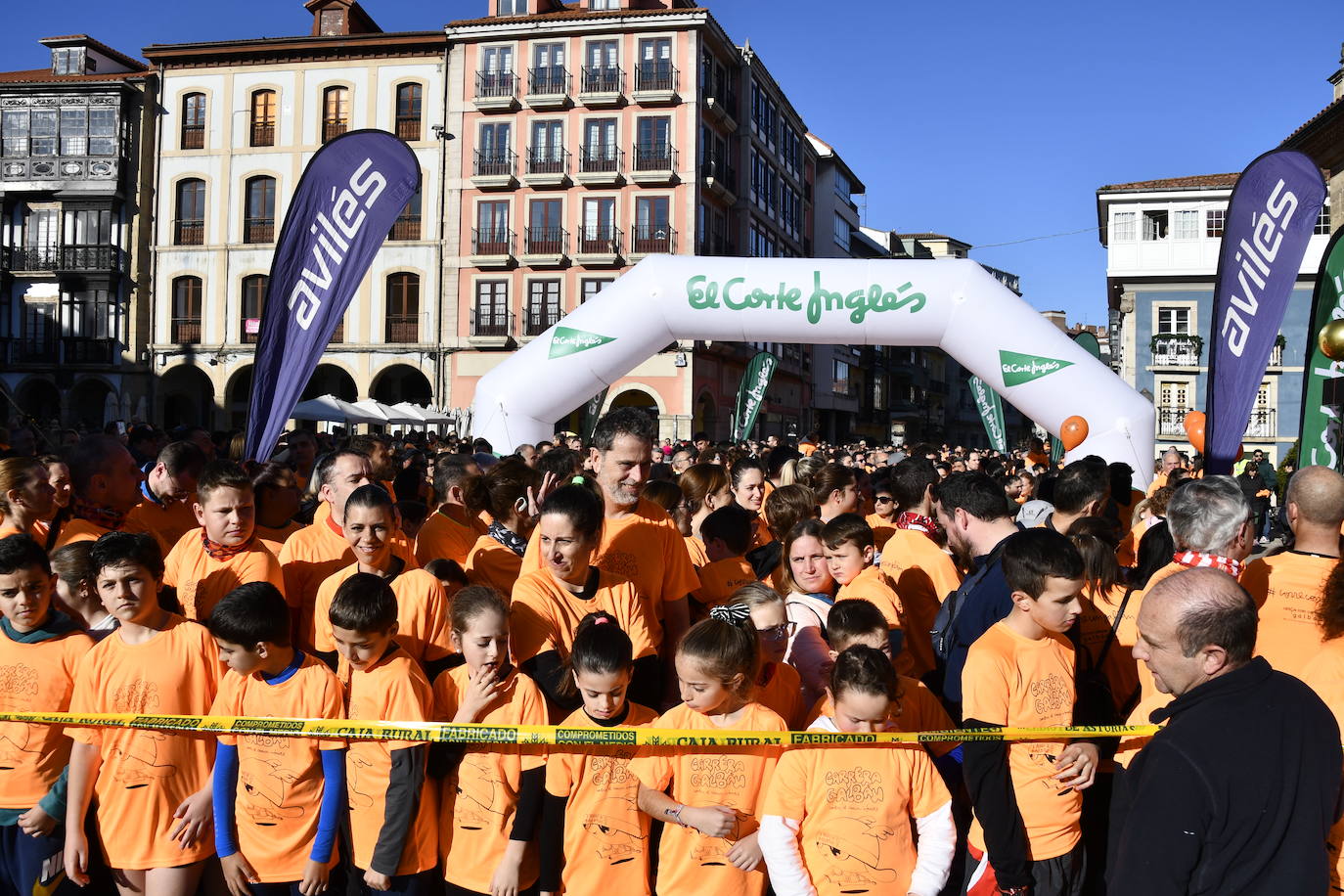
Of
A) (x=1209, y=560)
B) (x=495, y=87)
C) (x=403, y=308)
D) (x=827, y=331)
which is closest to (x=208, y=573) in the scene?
(x=1209, y=560)

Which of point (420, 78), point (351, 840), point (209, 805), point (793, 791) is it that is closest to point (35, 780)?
point (209, 805)

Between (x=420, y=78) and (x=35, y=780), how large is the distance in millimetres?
32157

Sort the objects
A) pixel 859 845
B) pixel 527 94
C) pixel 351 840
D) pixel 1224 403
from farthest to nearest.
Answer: pixel 527 94 < pixel 1224 403 < pixel 351 840 < pixel 859 845

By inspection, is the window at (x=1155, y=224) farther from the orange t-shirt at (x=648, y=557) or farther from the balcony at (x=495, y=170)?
the orange t-shirt at (x=648, y=557)

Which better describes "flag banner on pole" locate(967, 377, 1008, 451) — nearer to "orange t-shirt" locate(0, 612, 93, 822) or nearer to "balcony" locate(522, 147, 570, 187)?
"orange t-shirt" locate(0, 612, 93, 822)

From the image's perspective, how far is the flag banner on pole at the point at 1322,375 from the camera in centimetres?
703

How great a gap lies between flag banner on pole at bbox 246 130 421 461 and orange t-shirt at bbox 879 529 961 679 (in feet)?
13.2

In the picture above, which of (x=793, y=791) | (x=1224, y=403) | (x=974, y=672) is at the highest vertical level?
(x=1224, y=403)

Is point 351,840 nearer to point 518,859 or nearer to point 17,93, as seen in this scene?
point 518,859

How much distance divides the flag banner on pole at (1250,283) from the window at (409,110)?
95.6 feet

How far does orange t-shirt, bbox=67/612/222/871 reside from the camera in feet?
11.0

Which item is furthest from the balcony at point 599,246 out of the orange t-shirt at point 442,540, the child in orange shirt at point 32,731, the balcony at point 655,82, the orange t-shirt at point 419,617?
the child in orange shirt at point 32,731

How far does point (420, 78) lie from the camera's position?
32250 millimetres

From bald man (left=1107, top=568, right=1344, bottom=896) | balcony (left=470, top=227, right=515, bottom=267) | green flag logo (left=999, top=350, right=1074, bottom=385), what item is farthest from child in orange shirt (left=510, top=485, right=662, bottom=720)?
balcony (left=470, top=227, right=515, bottom=267)
